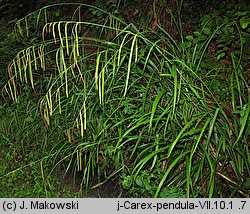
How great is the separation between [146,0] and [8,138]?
1715 millimetres

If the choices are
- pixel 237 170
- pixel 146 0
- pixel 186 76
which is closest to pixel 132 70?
pixel 186 76

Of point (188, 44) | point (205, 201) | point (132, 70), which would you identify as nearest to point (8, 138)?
point (132, 70)

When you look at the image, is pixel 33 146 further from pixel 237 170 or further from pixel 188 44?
pixel 237 170

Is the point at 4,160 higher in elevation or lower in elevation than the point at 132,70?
lower

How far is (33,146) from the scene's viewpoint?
10.2ft

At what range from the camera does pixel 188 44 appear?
7.54 ft

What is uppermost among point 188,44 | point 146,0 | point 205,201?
point 146,0

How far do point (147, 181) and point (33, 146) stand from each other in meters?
1.47

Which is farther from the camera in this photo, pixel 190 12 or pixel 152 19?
pixel 190 12

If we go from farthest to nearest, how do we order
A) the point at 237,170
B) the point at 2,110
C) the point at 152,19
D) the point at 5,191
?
the point at 2,110 → the point at 152,19 → the point at 5,191 → the point at 237,170

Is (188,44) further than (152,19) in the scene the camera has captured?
No

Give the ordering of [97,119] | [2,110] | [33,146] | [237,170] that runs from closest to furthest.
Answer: [237,170]
[97,119]
[33,146]
[2,110]

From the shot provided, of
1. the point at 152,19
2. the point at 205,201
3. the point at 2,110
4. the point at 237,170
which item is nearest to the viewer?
the point at 205,201

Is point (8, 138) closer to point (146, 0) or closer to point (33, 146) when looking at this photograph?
point (33, 146)
